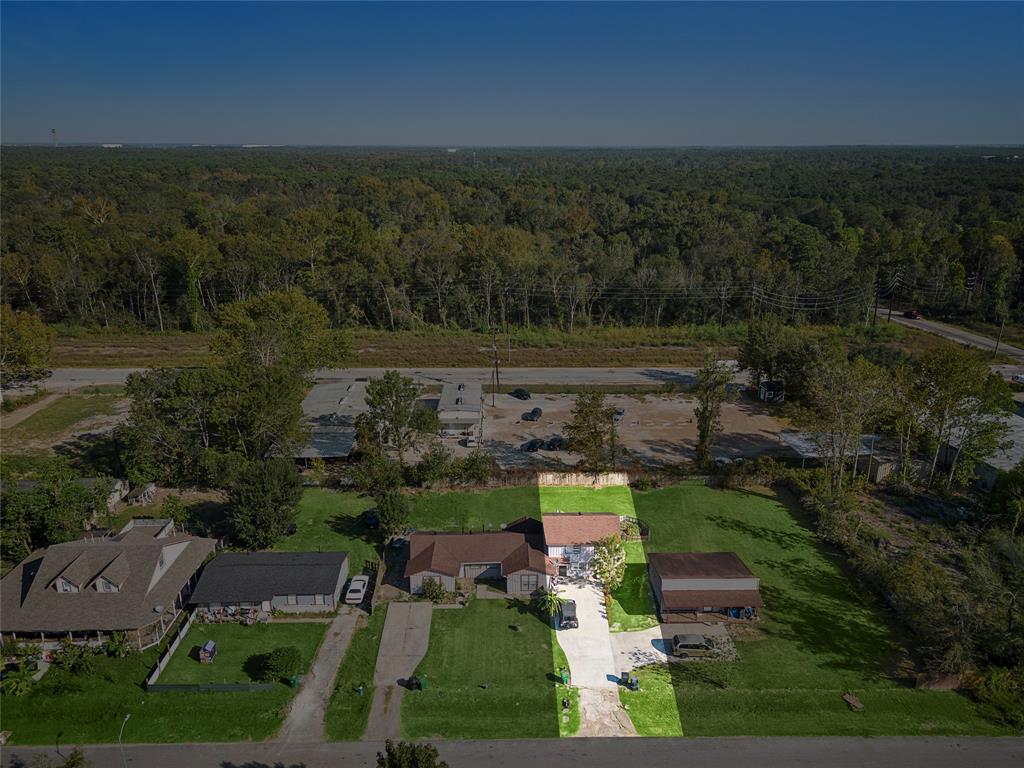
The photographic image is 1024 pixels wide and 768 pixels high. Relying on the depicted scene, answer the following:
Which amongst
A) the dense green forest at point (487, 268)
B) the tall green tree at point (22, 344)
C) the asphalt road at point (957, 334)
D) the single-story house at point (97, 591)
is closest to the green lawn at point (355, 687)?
the single-story house at point (97, 591)

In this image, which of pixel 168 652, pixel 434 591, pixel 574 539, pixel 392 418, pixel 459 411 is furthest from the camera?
pixel 459 411

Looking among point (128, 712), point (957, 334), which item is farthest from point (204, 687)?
point (957, 334)

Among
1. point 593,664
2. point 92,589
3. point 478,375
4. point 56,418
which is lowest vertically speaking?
point 478,375

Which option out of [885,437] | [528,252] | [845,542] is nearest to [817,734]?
[845,542]

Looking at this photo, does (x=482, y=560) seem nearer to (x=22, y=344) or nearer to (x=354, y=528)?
(x=354, y=528)

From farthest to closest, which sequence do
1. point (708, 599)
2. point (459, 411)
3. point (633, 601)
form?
point (459, 411)
point (633, 601)
point (708, 599)

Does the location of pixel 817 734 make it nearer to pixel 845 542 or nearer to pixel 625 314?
pixel 845 542

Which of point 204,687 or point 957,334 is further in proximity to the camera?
point 957,334
